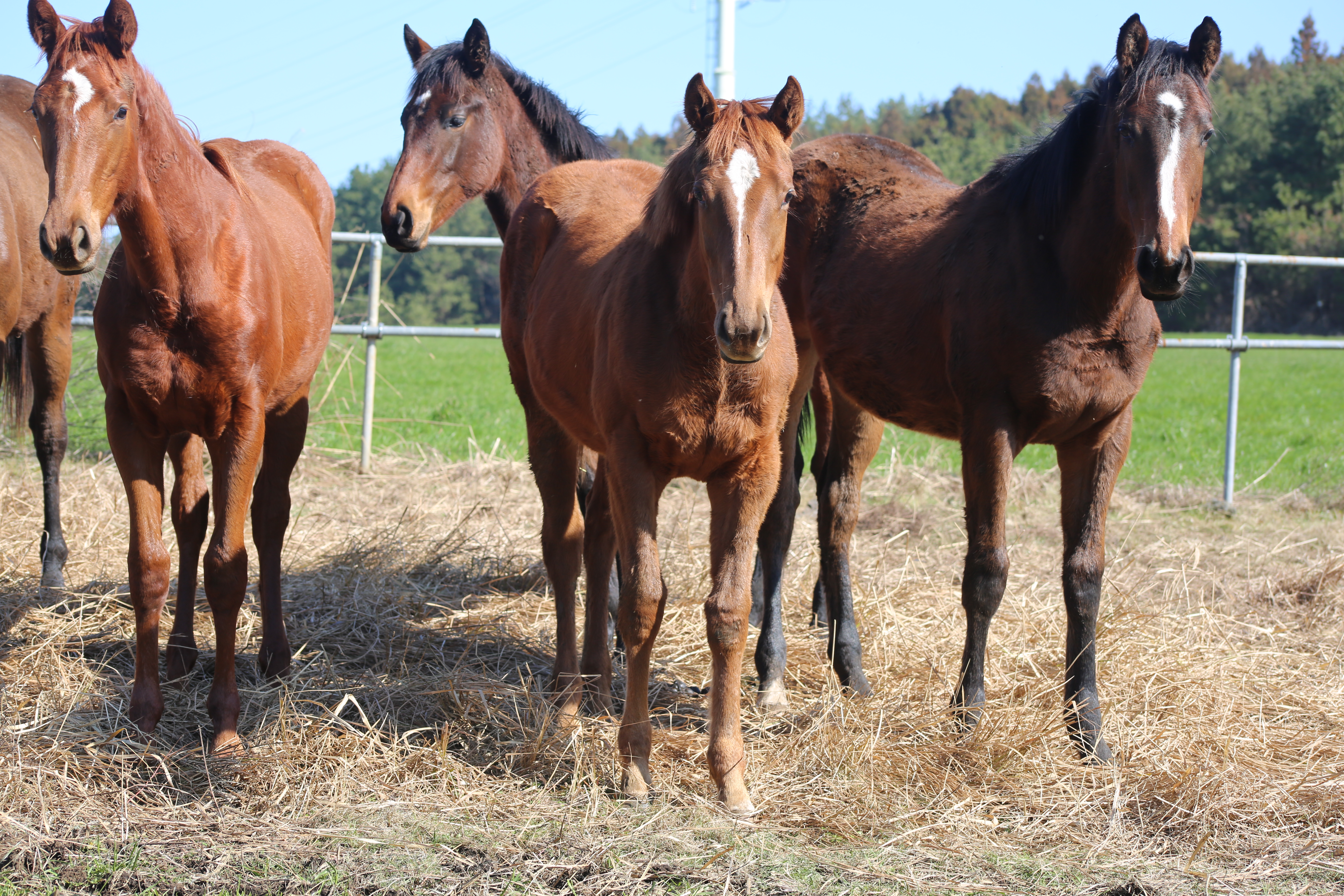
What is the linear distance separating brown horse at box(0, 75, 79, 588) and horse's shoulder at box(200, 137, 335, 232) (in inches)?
35.0

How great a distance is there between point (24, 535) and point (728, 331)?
4.74 meters

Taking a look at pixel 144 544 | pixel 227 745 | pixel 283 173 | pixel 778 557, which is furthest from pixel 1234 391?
pixel 144 544

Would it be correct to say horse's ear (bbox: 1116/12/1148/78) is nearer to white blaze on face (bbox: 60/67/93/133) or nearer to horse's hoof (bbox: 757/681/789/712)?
horse's hoof (bbox: 757/681/789/712)

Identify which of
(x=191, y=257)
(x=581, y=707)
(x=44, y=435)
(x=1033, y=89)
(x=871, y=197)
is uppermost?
(x=1033, y=89)

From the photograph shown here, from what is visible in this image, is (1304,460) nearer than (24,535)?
No

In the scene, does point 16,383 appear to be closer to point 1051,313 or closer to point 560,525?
point 560,525

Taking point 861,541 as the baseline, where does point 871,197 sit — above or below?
above

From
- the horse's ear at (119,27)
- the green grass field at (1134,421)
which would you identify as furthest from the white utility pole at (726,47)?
the horse's ear at (119,27)

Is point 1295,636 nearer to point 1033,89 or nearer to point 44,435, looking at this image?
point 44,435

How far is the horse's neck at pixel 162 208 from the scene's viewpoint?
3.13 metres

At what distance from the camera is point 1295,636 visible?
4699mm

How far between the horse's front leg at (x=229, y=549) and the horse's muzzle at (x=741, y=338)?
175cm

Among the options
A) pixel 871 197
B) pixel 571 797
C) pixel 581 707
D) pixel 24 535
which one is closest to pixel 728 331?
pixel 571 797

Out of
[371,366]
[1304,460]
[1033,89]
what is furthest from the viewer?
[1033,89]
